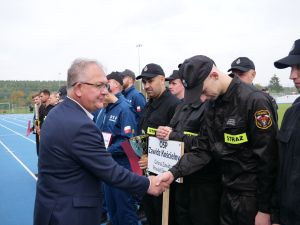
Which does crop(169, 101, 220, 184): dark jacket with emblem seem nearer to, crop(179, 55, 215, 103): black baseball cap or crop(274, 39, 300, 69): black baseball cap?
crop(179, 55, 215, 103): black baseball cap

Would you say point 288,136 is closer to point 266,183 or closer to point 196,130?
point 266,183

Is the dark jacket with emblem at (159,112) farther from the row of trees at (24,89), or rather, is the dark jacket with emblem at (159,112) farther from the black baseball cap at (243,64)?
the row of trees at (24,89)

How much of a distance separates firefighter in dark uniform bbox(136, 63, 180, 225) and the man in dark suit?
1579 millimetres

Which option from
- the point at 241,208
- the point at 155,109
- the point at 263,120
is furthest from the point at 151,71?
the point at 241,208

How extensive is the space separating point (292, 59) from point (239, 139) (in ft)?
2.23

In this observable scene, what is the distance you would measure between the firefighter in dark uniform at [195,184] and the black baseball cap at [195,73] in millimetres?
51

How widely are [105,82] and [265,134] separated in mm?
1254

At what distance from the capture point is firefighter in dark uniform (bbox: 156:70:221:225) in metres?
2.86

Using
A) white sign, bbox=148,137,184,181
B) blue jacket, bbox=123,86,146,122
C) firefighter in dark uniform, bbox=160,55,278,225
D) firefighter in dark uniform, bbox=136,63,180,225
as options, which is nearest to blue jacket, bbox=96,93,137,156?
firefighter in dark uniform, bbox=136,63,180,225

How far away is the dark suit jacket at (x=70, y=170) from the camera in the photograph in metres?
2.22

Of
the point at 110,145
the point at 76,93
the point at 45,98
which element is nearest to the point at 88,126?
the point at 76,93

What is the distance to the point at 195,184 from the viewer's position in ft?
9.68

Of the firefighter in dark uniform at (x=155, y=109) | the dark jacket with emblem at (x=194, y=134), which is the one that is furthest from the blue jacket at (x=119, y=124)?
the dark jacket with emblem at (x=194, y=134)

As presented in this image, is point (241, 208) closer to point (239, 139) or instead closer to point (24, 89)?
point (239, 139)
